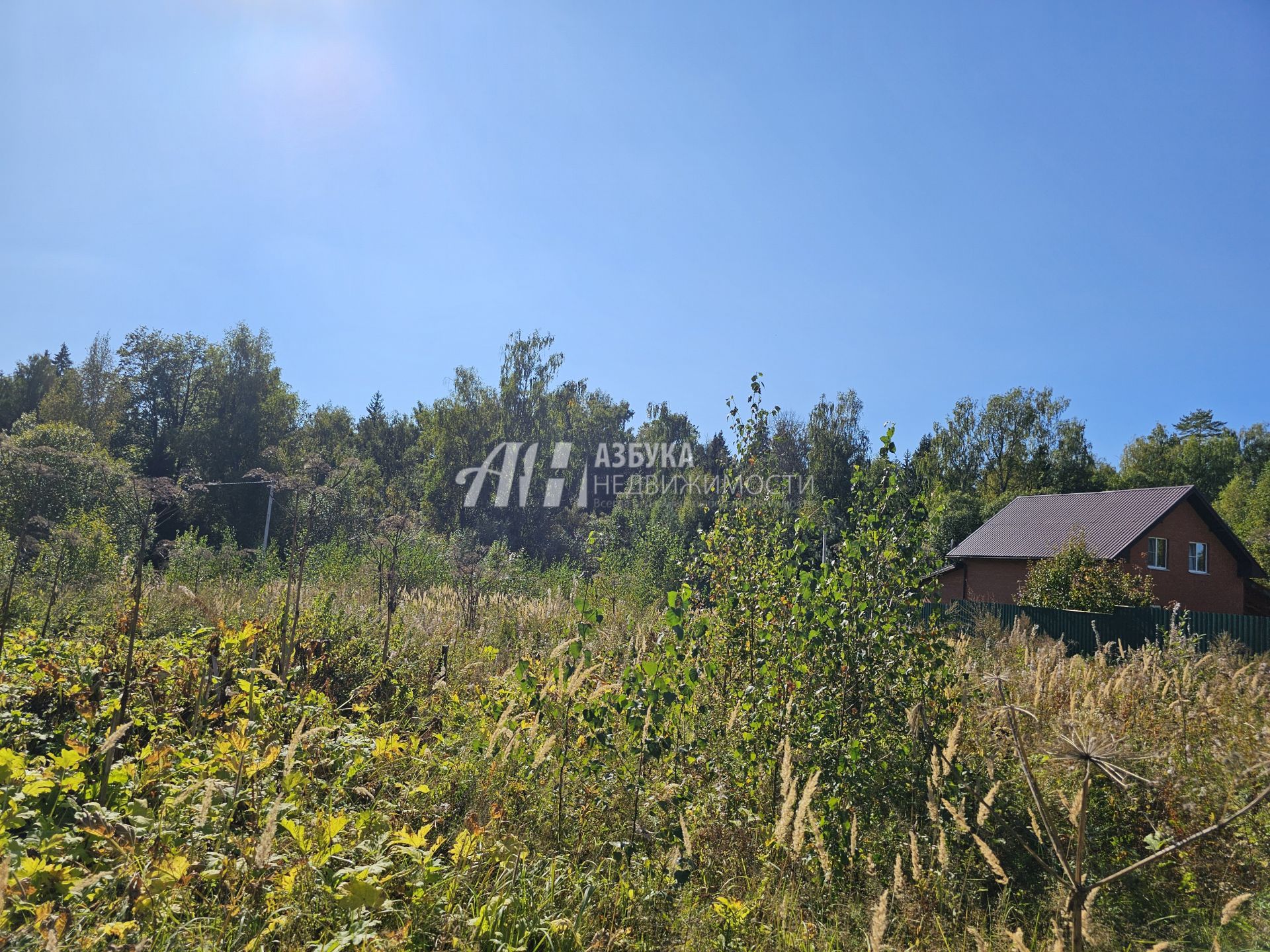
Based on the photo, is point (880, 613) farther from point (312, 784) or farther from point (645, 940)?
point (312, 784)

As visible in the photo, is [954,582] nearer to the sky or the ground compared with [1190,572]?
nearer to the ground

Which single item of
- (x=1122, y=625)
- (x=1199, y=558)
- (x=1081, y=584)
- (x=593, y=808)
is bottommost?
(x=593, y=808)

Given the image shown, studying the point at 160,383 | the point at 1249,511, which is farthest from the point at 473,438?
the point at 1249,511

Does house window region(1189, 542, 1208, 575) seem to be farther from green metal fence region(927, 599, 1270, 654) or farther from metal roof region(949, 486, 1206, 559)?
green metal fence region(927, 599, 1270, 654)

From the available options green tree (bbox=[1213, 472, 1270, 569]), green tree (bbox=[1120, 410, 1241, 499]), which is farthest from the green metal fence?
green tree (bbox=[1120, 410, 1241, 499])

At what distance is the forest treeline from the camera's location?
33156mm

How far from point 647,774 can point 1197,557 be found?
2851cm

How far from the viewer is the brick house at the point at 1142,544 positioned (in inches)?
882

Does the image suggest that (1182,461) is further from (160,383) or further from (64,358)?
(64,358)

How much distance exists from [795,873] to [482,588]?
27.1 feet

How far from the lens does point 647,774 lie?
3.64 metres

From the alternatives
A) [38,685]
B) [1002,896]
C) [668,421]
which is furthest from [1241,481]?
[38,685]

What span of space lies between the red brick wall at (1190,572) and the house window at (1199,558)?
0.47 ft

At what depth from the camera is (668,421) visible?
44656mm
